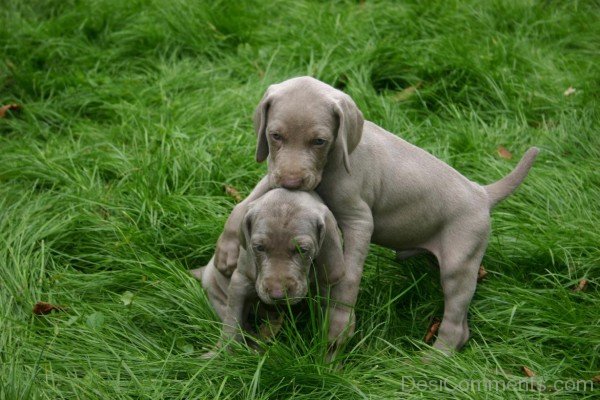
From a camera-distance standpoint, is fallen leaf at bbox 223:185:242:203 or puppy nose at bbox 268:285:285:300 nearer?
puppy nose at bbox 268:285:285:300

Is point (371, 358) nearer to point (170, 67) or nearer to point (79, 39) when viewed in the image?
point (170, 67)

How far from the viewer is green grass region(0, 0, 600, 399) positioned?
4781mm

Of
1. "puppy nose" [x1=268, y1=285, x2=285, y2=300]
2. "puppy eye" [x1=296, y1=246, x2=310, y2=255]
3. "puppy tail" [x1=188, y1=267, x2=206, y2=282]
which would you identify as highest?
"puppy eye" [x1=296, y1=246, x2=310, y2=255]

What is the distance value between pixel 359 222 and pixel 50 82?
13.9 feet

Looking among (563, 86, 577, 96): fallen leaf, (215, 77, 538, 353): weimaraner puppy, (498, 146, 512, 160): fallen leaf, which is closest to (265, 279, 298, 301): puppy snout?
(215, 77, 538, 353): weimaraner puppy

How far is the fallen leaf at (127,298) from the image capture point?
535 centimetres

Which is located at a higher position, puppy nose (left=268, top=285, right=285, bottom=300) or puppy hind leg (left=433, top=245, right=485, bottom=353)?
puppy nose (left=268, top=285, right=285, bottom=300)

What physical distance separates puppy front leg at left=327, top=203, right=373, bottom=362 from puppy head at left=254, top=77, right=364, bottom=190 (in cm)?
37

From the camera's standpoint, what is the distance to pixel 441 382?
4.66 meters

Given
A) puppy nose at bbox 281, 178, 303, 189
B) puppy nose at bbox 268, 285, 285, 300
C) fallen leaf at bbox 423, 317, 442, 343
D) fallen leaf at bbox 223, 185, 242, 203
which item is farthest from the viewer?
fallen leaf at bbox 223, 185, 242, 203

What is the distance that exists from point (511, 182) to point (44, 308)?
3056 millimetres

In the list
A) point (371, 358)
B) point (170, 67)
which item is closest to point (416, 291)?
point (371, 358)

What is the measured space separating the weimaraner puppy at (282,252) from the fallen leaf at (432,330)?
84cm

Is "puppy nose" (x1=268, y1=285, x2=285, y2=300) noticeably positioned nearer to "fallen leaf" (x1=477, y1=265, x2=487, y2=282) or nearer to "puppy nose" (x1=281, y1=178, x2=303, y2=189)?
"puppy nose" (x1=281, y1=178, x2=303, y2=189)
